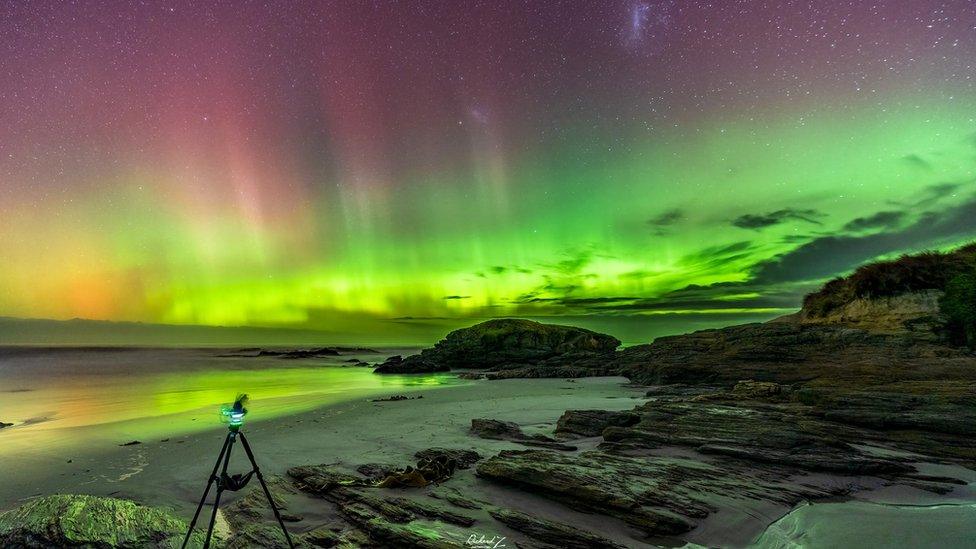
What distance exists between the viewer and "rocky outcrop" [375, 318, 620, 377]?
190 ft

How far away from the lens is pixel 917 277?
79.8 ft

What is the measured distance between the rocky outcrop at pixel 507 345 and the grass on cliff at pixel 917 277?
102 feet

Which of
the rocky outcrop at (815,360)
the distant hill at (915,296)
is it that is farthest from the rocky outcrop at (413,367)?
the distant hill at (915,296)

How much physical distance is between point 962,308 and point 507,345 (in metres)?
45.1

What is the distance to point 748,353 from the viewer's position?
23.8 m

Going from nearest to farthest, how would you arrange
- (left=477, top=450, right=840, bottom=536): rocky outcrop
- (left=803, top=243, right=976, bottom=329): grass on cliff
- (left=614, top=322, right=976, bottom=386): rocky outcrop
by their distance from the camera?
(left=477, top=450, right=840, bottom=536): rocky outcrop
(left=614, top=322, right=976, bottom=386): rocky outcrop
(left=803, top=243, right=976, bottom=329): grass on cliff

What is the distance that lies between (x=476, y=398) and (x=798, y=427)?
17.1m

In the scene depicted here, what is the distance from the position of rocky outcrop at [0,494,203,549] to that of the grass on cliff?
31.0 m

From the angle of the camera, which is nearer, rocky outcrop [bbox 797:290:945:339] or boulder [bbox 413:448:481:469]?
boulder [bbox 413:448:481:469]

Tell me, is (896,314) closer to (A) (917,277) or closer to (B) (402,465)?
(A) (917,277)

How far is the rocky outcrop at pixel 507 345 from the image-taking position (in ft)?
190

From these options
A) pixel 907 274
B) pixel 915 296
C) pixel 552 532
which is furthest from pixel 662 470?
pixel 907 274

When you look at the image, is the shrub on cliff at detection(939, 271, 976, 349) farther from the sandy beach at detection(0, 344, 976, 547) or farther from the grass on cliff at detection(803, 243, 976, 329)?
the sandy beach at detection(0, 344, 976, 547)

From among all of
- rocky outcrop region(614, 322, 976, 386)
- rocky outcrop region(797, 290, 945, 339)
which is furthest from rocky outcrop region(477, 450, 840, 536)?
rocky outcrop region(797, 290, 945, 339)
